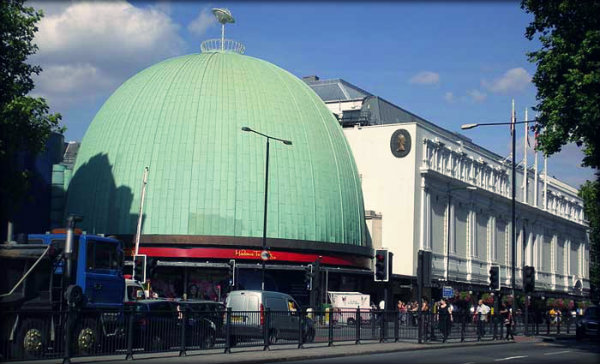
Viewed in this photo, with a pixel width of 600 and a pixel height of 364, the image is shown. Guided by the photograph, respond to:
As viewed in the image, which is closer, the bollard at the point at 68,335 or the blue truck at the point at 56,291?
the bollard at the point at 68,335

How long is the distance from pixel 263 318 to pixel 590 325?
24448mm

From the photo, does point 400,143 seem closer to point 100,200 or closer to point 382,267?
point 100,200

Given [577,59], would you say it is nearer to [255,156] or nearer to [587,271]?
[255,156]

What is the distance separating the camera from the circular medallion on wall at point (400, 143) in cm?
7781

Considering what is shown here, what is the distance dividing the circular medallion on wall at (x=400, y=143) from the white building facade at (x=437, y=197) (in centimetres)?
10

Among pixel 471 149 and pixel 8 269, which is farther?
pixel 471 149

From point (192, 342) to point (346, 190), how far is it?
42.4 metres

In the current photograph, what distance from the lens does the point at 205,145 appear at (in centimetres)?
6494

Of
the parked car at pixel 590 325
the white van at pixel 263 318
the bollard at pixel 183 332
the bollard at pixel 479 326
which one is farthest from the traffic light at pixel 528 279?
the bollard at pixel 183 332

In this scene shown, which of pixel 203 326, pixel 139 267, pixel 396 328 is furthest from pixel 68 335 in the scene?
pixel 139 267

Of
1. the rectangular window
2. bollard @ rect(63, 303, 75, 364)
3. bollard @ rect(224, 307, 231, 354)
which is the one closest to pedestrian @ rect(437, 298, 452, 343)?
bollard @ rect(224, 307, 231, 354)

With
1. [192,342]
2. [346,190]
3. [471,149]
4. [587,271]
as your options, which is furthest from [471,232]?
[192,342]

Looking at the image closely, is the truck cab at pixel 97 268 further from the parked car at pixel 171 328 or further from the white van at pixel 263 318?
the white van at pixel 263 318

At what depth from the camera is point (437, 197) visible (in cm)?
8125
